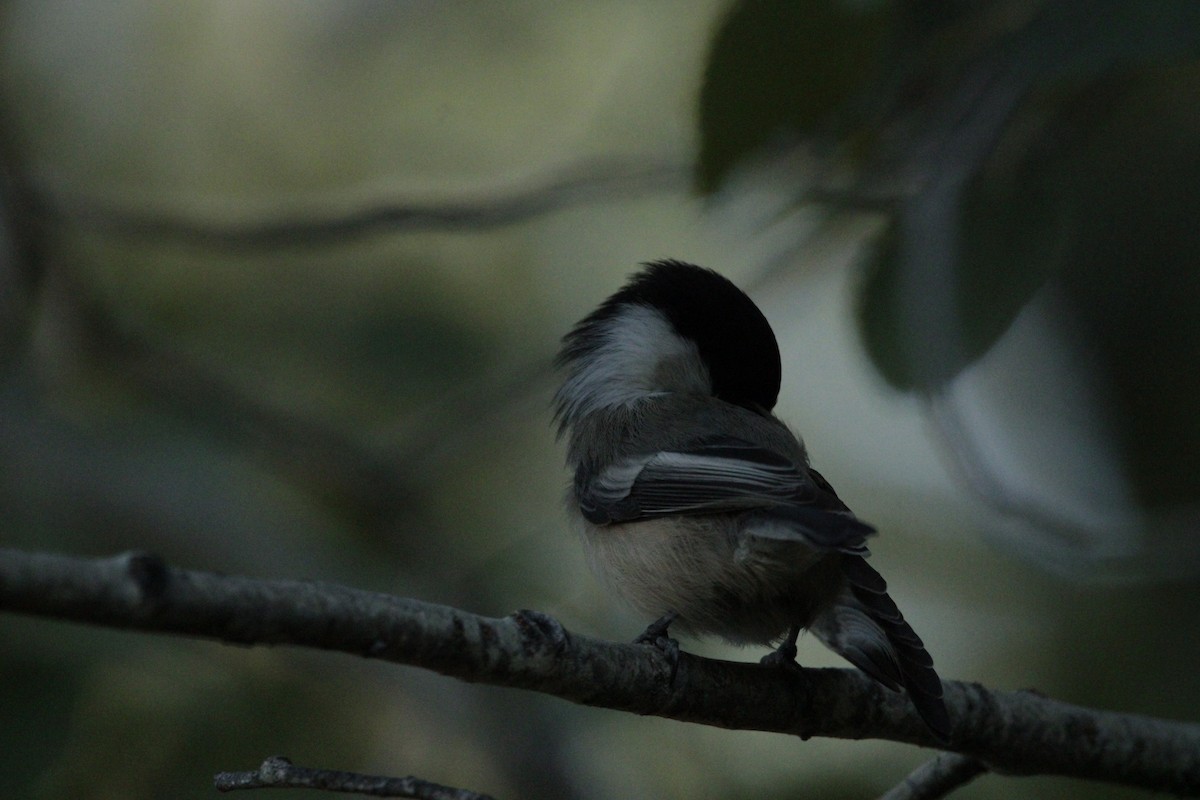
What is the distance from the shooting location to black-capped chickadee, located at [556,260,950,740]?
1788 millimetres

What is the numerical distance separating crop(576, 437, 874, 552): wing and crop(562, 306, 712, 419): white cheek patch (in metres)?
0.29

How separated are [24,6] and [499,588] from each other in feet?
8.83

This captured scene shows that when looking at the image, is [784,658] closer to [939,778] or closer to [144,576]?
[939,778]

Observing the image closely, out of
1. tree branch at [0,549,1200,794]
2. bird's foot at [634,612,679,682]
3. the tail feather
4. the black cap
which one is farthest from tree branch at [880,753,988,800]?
the black cap

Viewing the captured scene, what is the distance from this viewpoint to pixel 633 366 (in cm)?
250

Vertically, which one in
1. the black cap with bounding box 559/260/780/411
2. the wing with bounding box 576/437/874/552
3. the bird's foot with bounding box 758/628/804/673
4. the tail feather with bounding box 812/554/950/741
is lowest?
the bird's foot with bounding box 758/628/804/673

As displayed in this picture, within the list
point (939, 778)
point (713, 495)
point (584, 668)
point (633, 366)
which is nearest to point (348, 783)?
point (584, 668)

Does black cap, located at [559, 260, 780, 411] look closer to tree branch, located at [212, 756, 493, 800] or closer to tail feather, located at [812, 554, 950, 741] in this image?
tail feather, located at [812, 554, 950, 741]

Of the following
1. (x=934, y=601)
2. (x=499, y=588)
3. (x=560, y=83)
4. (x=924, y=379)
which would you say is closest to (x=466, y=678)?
(x=924, y=379)

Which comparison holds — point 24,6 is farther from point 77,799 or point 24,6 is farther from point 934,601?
point 934,601

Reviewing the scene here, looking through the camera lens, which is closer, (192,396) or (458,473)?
(192,396)

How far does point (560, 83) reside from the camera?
410 cm

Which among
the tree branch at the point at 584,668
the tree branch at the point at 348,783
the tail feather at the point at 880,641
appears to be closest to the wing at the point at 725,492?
the tail feather at the point at 880,641

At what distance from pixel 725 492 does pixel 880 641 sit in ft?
1.06
